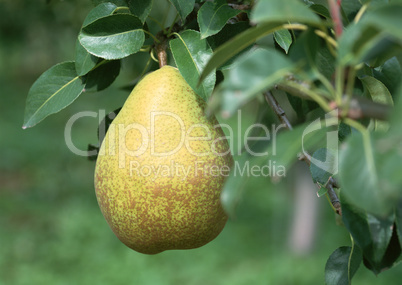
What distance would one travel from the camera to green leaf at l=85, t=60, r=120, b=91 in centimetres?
109

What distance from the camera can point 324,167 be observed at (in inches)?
36.2

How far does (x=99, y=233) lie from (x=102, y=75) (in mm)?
3593

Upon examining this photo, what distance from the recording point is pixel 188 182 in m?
0.94

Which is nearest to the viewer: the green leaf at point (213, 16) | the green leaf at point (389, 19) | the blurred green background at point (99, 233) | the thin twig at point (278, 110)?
the green leaf at point (389, 19)

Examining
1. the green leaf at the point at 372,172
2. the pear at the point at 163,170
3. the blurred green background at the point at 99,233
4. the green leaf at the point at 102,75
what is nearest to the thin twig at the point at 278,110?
the pear at the point at 163,170

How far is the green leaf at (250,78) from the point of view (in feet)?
1.74

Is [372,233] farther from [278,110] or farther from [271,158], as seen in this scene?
[278,110]

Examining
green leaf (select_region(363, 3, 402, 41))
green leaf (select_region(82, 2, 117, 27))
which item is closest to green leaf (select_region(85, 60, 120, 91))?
green leaf (select_region(82, 2, 117, 27))

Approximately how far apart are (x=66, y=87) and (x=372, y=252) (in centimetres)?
70

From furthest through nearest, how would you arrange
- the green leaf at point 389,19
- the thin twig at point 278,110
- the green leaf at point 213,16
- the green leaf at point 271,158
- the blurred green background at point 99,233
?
the blurred green background at point 99,233
the thin twig at point 278,110
the green leaf at point 213,16
the green leaf at point 271,158
the green leaf at point 389,19

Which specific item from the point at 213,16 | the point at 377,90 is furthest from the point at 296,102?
the point at 213,16

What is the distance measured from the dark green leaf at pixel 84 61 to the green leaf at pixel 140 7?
0.12 m

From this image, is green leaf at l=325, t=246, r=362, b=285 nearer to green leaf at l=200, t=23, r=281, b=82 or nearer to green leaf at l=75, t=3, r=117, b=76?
green leaf at l=200, t=23, r=281, b=82

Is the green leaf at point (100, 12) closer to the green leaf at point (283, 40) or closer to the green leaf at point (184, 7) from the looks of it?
the green leaf at point (184, 7)
